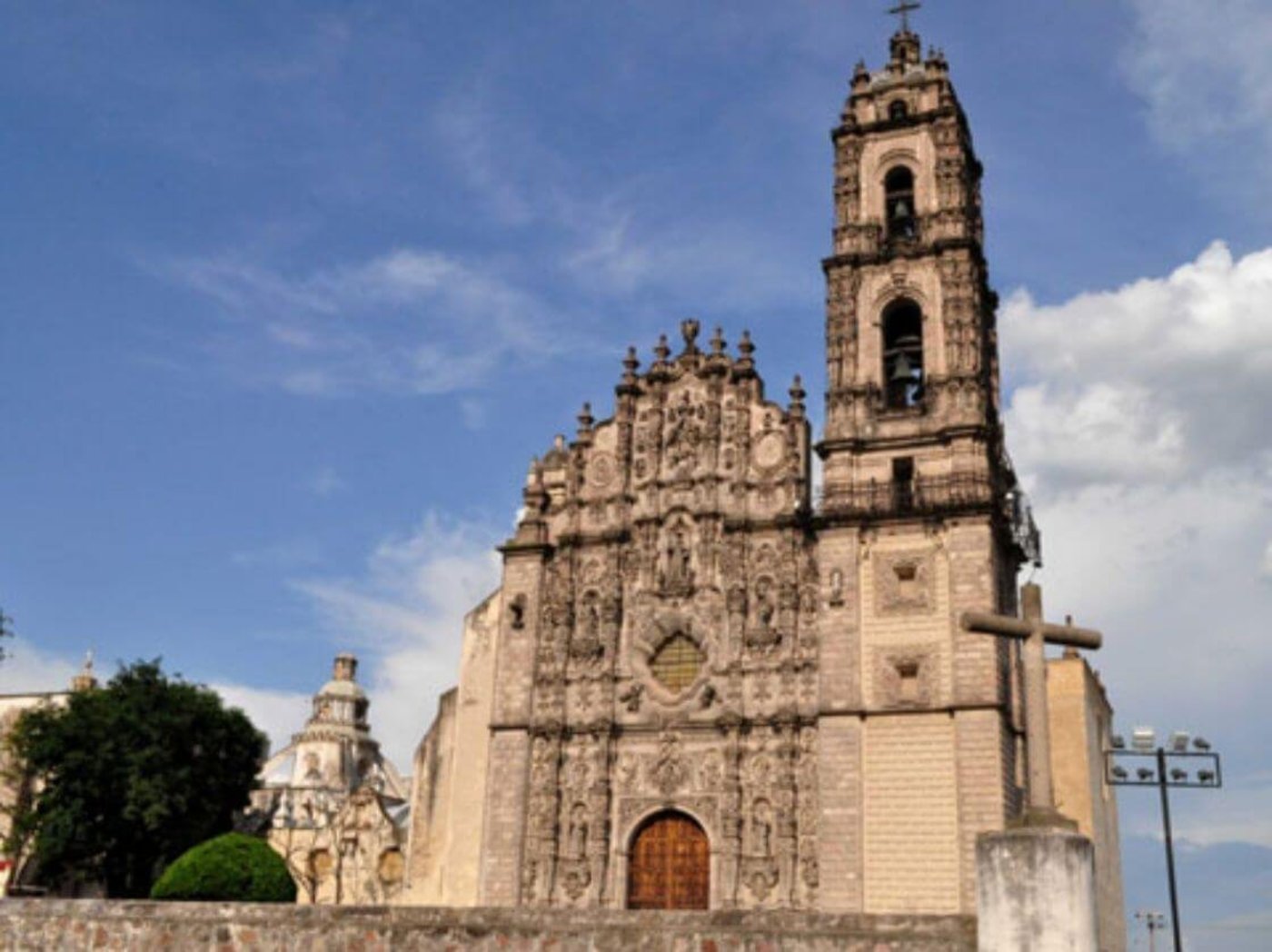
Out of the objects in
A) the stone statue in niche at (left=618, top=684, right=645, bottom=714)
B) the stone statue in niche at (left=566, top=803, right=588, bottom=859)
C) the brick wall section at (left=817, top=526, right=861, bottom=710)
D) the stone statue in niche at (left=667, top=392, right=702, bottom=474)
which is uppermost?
the stone statue in niche at (left=667, top=392, right=702, bottom=474)

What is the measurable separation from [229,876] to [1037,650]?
20095mm

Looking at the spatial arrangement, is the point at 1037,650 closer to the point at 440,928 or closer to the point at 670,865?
the point at 440,928

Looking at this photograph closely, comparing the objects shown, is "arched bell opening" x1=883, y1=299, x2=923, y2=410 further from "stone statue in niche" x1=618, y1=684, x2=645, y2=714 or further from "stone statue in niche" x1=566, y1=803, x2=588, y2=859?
"stone statue in niche" x1=566, y1=803, x2=588, y2=859

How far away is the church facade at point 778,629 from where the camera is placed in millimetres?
26625

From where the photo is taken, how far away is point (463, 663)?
3162 centimetres

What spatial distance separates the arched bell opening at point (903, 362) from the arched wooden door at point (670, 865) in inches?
417

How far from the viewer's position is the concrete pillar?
9469 mm

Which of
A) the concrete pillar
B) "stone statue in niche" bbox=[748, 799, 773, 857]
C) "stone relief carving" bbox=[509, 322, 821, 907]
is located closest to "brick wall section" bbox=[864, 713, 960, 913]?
"stone relief carving" bbox=[509, 322, 821, 907]

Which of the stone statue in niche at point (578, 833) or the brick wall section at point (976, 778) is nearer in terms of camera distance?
the brick wall section at point (976, 778)

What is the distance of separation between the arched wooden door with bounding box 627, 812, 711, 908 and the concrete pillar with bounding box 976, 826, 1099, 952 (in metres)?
18.4

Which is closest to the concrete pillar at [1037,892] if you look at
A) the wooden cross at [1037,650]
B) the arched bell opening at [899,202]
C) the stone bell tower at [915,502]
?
the wooden cross at [1037,650]

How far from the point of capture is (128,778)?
123 feet

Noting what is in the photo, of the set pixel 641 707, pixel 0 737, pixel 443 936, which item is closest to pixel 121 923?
pixel 443 936

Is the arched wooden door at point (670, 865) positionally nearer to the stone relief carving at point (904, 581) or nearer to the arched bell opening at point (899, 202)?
the stone relief carving at point (904, 581)
